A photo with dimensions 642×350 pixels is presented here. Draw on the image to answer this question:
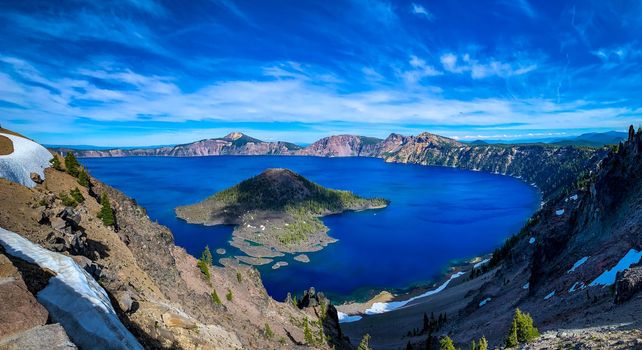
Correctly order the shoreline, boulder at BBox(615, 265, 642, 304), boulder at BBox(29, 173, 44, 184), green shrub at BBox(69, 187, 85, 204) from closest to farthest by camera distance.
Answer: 1. boulder at BBox(615, 265, 642, 304)
2. boulder at BBox(29, 173, 44, 184)
3. green shrub at BBox(69, 187, 85, 204)
4. the shoreline

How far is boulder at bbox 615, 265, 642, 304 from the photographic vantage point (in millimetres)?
32812

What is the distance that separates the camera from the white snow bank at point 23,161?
37906 millimetres

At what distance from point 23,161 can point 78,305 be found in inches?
1328

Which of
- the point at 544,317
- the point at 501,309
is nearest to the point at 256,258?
the point at 501,309

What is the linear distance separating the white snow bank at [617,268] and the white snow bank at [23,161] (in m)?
68.2

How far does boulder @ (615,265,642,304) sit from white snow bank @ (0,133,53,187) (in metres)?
63.3

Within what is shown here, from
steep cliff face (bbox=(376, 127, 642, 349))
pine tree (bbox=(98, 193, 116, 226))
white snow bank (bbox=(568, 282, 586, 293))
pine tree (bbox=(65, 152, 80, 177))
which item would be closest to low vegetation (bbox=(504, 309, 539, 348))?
steep cliff face (bbox=(376, 127, 642, 349))

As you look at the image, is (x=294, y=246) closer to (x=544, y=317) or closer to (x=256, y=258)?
(x=256, y=258)

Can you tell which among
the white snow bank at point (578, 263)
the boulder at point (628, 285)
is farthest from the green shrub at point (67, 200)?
the white snow bank at point (578, 263)

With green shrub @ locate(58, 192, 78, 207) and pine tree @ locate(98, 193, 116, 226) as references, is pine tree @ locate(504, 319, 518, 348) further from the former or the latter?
green shrub @ locate(58, 192, 78, 207)

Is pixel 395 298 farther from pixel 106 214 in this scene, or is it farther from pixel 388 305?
pixel 106 214

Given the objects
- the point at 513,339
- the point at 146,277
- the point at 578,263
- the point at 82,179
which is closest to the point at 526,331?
the point at 513,339

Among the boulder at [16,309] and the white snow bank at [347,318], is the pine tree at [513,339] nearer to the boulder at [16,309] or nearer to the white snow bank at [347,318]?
the boulder at [16,309]

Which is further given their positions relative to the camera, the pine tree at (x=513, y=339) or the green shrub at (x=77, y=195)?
the green shrub at (x=77, y=195)
